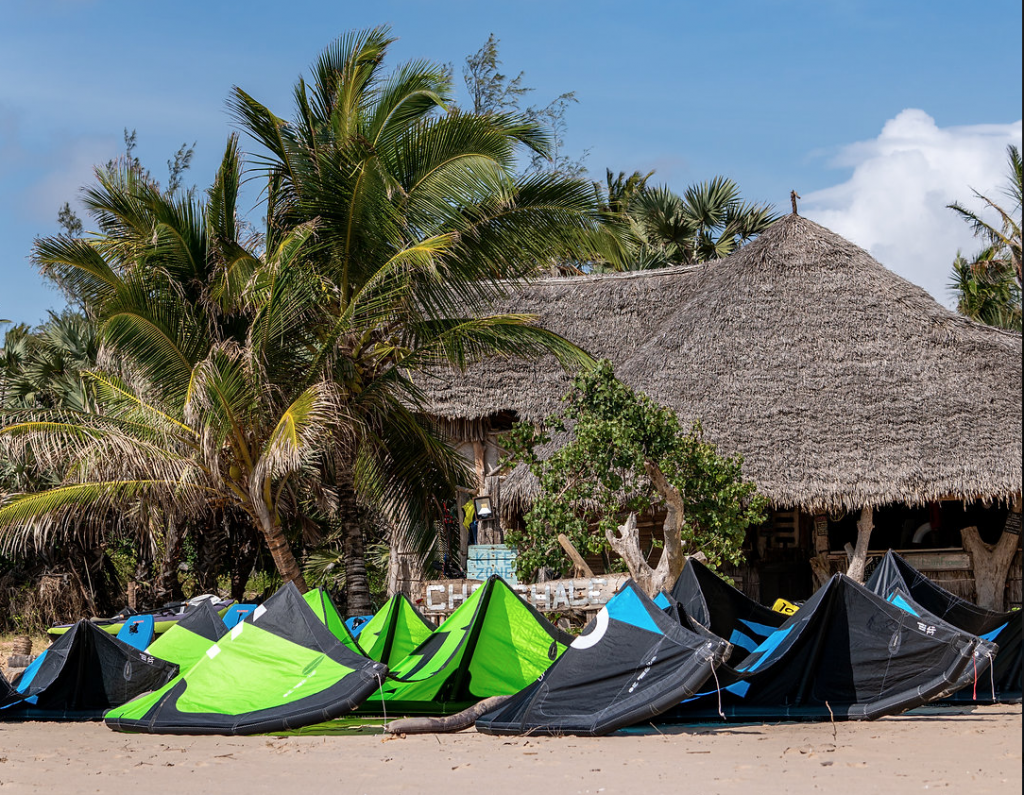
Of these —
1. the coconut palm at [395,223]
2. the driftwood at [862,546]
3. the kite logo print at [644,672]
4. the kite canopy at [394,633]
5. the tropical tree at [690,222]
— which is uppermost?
the tropical tree at [690,222]

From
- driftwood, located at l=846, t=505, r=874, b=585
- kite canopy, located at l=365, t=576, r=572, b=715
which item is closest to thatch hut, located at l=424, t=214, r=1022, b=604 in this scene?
driftwood, located at l=846, t=505, r=874, b=585

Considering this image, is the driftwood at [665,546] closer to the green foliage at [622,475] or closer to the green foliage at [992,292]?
the green foliage at [622,475]

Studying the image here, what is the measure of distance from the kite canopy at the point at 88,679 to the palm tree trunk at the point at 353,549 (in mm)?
3157

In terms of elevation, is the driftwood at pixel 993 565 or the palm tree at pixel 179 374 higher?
the palm tree at pixel 179 374

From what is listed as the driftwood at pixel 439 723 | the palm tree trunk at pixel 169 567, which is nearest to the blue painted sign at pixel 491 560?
the palm tree trunk at pixel 169 567

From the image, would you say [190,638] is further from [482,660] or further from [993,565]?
[993,565]

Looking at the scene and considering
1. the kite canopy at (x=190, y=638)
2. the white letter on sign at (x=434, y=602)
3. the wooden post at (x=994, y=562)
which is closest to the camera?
the kite canopy at (x=190, y=638)

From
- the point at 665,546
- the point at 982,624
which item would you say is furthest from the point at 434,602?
the point at 982,624

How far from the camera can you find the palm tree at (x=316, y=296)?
34.8 ft

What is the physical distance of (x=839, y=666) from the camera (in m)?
7.12

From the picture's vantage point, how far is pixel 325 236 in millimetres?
11070

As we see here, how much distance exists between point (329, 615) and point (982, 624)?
4.87 metres

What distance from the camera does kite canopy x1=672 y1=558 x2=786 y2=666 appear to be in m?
8.02

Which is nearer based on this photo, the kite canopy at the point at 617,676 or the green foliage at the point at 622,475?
the kite canopy at the point at 617,676
